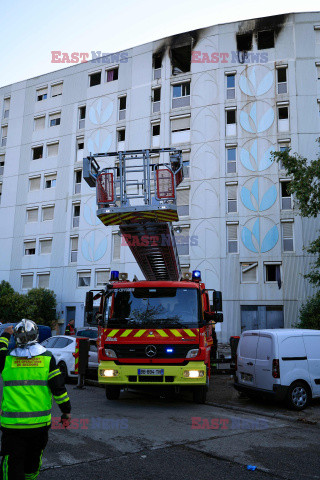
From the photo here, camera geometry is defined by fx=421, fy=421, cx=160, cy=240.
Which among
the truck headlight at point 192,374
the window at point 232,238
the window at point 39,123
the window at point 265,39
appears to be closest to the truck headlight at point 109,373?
the truck headlight at point 192,374

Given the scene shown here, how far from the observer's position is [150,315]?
8.68 m

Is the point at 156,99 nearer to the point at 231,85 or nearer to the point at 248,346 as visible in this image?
the point at 231,85

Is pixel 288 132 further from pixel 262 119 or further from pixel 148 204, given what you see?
pixel 148 204

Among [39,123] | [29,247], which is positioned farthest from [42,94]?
[29,247]

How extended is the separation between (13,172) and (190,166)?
52.0ft

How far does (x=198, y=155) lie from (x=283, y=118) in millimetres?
5977

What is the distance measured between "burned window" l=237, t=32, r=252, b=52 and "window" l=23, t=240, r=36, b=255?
20.8 m

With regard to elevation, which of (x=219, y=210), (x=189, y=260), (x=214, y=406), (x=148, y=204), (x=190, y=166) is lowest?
(x=214, y=406)

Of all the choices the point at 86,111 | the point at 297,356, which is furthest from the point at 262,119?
the point at 297,356

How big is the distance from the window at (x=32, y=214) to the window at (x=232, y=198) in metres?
15.4

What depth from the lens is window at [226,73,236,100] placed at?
28.5m

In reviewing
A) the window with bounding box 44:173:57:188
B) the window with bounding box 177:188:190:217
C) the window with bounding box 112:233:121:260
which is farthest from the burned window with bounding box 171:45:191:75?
the window with bounding box 112:233:121:260

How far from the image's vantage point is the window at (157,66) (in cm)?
3105

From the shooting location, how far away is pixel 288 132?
26906mm
